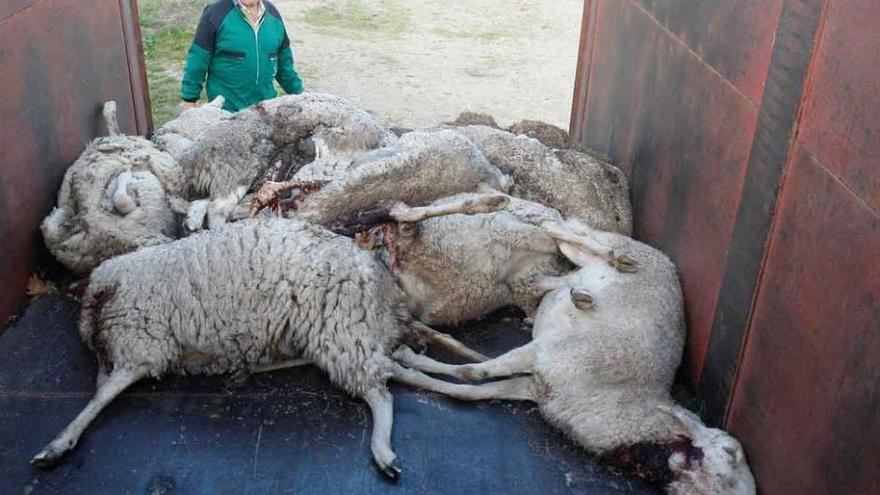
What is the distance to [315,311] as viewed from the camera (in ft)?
11.4

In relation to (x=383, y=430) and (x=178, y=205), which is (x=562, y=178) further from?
(x=178, y=205)

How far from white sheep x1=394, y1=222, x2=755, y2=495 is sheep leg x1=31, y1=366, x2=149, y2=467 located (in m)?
1.06

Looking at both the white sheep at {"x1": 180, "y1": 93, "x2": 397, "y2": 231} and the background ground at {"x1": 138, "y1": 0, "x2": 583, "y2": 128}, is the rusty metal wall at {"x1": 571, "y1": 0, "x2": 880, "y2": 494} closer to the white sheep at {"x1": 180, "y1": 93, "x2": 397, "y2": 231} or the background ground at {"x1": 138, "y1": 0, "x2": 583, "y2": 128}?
the white sheep at {"x1": 180, "y1": 93, "x2": 397, "y2": 231}

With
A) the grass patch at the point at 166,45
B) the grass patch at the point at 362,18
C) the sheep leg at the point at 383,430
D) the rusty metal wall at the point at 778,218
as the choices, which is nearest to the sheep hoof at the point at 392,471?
the sheep leg at the point at 383,430

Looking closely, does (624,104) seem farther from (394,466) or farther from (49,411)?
(49,411)

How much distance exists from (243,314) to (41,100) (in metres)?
1.70

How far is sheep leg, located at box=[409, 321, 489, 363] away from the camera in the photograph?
12.5 feet

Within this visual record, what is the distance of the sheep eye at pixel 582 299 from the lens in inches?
142

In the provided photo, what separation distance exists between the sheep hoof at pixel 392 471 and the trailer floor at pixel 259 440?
2 centimetres

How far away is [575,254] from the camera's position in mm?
4035

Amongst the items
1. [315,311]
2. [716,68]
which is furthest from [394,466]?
[716,68]

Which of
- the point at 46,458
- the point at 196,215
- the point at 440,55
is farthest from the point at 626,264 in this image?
the point at 440,55

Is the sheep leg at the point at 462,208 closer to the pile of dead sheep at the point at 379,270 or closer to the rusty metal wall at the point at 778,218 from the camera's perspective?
the pile of dead sheep at the point at 379,270

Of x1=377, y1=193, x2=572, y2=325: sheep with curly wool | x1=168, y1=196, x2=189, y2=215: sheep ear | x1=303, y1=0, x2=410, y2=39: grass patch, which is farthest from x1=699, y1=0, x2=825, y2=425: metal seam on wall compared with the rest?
x1=303, y1=0, x2=410, y2=39: grass patch
